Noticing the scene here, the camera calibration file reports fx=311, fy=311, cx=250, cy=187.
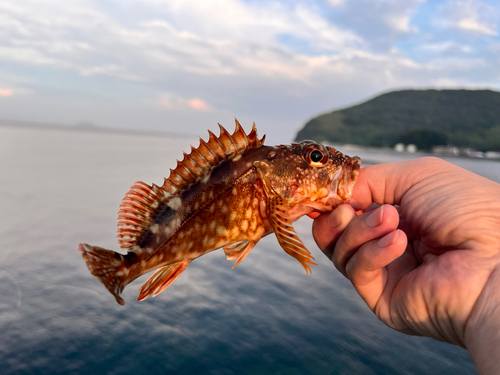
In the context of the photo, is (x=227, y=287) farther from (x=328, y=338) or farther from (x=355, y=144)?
(x=355, y=144)

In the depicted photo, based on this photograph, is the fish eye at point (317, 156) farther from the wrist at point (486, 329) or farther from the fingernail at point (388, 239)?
the wrist at point (486, 329)

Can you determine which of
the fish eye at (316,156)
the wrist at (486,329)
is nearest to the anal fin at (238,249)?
the fish eye at (316,156)

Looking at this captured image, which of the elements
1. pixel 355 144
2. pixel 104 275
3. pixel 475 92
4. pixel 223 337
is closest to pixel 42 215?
pixel 223 337

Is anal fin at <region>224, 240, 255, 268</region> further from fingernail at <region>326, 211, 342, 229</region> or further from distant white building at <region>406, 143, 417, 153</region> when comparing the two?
distant white building at <region>406, 143, 417, 153</region>

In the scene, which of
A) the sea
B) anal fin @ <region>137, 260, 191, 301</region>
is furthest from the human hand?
the sea

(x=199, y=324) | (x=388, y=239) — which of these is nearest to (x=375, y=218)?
(x=388, y=239)

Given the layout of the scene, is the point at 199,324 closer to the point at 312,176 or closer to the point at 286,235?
the point at 286,235
